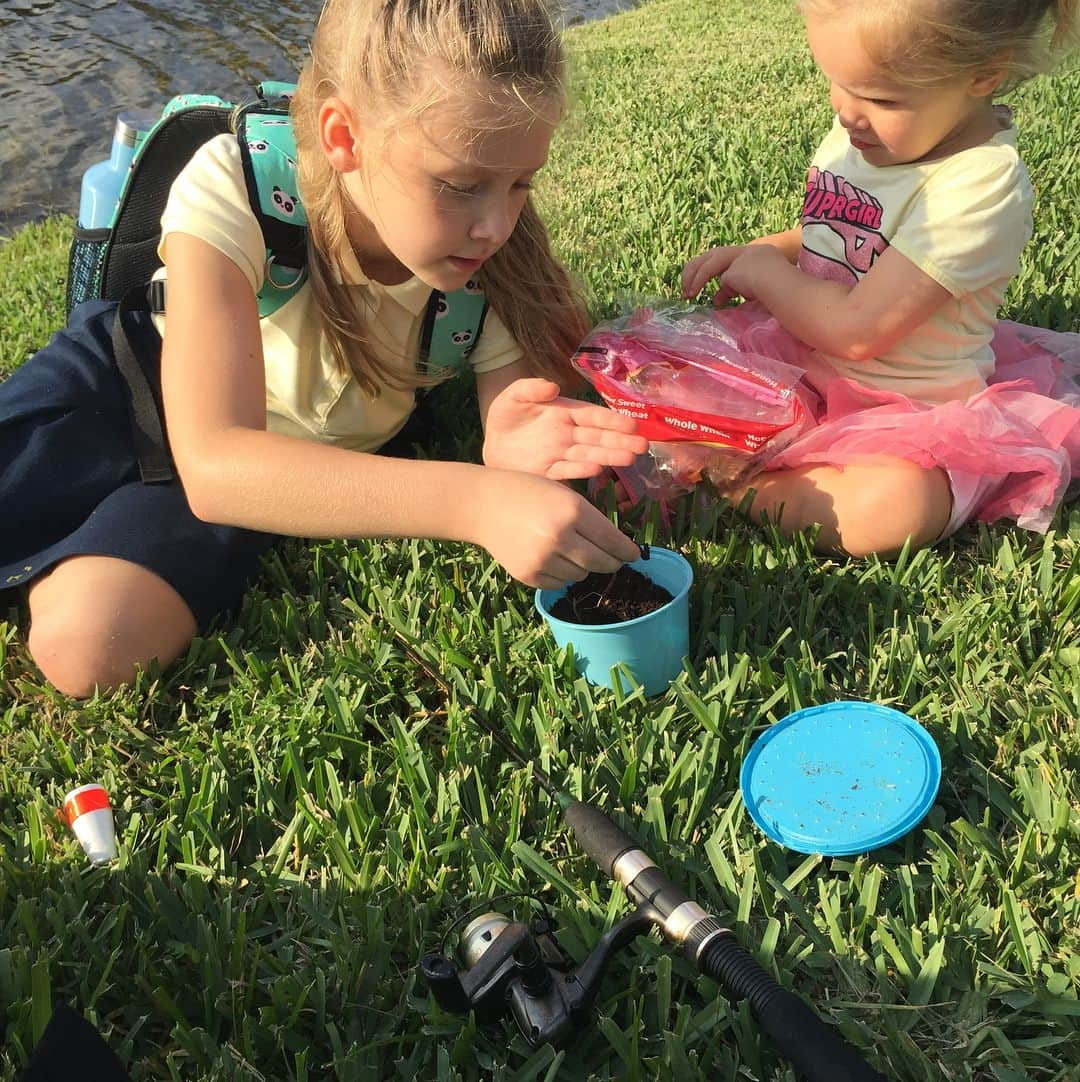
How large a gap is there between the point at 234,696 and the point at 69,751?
1.02 ft

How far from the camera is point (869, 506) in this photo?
2.35m

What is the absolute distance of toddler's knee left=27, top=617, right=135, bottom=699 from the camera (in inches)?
87.4

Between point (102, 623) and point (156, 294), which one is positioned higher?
point (156, 294)

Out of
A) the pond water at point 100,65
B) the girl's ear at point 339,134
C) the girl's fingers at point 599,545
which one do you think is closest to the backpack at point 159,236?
the girl's ear at point 339,134

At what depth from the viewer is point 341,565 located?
2.55 metres

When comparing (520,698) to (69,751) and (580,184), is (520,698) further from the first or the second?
(580,184)

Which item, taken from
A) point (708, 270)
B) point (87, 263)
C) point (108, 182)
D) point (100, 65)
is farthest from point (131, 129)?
point (100, 65)

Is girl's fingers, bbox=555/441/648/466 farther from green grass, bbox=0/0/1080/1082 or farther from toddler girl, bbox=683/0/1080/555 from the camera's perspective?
toddler girl, bbox=683/0/1080/555

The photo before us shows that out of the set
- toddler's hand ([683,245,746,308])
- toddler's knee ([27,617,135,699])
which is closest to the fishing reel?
toddler's knee ([27,617,135,699])

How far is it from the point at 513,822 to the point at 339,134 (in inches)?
51.4

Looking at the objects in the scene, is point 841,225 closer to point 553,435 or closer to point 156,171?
point 553,435

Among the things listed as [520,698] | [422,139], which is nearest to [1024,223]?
[422,139]

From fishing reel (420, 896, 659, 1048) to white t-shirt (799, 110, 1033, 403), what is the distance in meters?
1.61

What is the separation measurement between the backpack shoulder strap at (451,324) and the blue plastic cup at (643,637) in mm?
814
